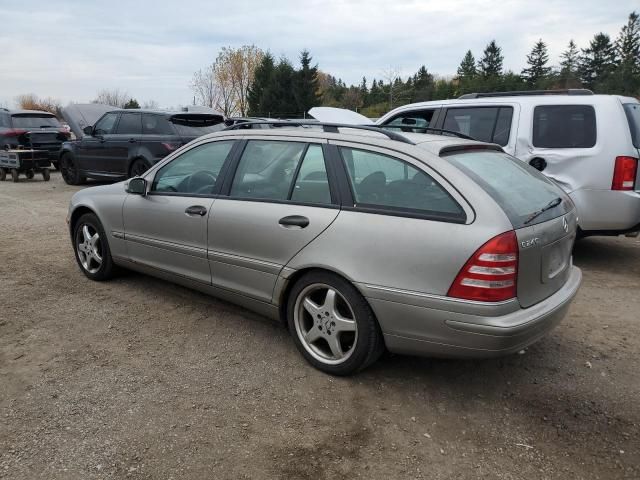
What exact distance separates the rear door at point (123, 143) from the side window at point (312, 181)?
800 centimetres

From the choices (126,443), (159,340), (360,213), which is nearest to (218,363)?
(159,340)

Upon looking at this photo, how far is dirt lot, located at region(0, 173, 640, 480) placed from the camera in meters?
2.48

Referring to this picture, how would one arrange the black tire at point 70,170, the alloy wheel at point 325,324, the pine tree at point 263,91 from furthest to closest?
1. the pine tree at point 263,91
2. the black tire at point 70,170
3. the alloy wheel at point 325,324

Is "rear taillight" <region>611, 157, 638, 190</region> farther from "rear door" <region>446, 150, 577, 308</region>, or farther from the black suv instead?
the black suv

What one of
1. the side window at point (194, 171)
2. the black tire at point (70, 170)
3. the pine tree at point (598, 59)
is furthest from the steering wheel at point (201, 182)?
the pine tree at point (598, 59)

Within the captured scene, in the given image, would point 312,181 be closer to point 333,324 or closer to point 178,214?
point 333,324

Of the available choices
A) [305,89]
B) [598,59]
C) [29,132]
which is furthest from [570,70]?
[29,132]

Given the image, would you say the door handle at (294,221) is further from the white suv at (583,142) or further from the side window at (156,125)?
the side window at (156,125)

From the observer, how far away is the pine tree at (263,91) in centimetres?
3941

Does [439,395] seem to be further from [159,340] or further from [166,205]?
[166,205]

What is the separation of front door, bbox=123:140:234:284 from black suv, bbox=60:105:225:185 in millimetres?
5745

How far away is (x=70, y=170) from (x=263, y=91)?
2843 centimetres

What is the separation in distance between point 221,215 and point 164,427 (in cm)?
155

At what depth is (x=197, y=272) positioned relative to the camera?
399 cm
